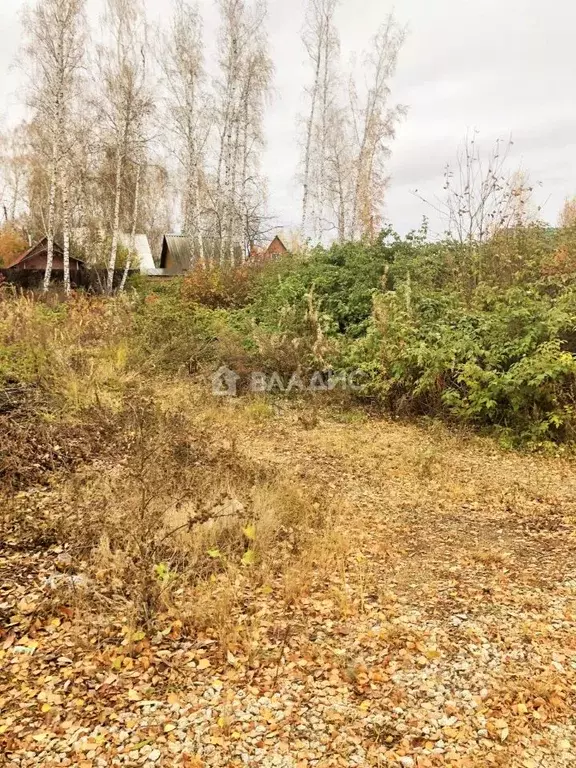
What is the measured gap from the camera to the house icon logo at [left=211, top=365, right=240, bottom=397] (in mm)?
8373

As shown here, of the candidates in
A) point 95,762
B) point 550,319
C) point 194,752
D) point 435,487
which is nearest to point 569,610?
point 435,487

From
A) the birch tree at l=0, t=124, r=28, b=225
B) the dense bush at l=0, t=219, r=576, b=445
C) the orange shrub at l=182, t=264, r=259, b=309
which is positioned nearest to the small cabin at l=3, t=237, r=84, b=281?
the birch tree at l=0, t=124, r=28, b=225

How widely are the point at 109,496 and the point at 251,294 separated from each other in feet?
27.8

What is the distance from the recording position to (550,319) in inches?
261

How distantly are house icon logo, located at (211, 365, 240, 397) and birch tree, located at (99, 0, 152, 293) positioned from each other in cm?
1155

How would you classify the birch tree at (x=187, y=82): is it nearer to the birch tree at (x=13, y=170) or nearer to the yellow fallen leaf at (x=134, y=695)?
the birch tree at (x=13, y=170)

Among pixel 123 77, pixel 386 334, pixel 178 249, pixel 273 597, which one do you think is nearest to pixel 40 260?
pixel 178 249

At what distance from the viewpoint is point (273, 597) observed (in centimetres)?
344

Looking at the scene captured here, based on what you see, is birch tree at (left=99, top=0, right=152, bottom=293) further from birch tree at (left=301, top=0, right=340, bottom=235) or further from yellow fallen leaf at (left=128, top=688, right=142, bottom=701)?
yellow fallen leaf at (left=128, top=688, right=142, bottom=701)

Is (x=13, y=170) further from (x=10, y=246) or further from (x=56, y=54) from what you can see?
(x=56, y=54)

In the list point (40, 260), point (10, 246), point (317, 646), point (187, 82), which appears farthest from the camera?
point (10, 246)

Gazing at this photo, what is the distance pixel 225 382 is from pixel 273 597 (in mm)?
5428

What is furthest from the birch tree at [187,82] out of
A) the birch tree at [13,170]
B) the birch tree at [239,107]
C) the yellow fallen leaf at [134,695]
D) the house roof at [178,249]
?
the yellow fallen leaf at [134,695]

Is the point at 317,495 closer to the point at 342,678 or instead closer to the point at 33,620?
the point at 342,678
